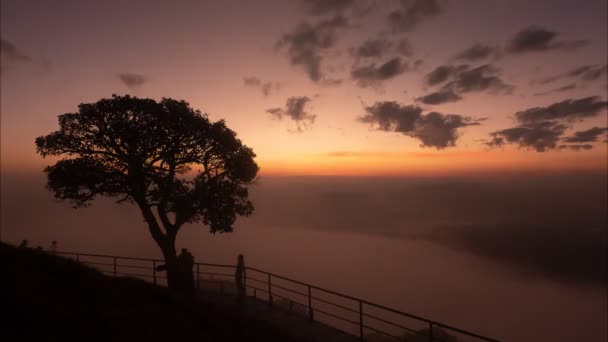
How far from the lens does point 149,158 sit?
16.4m

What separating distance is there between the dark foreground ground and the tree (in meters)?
5.09

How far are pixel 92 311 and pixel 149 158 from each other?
962 centimetres

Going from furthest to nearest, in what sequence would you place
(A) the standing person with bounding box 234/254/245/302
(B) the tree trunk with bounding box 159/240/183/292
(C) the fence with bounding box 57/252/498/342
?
(B) the tree trunk with bounding box 159/240/183/292
(A) the standing person with bounding box 234/254/245/302
(C) the fence with bounding box 57/252/498/342

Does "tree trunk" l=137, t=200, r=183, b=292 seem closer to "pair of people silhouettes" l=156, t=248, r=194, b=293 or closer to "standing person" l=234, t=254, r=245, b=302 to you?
"pair of people silhouettes" l=156, t=248, r=194, b=293

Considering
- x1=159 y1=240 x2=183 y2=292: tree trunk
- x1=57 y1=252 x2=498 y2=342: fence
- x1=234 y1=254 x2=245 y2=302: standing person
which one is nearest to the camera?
x1=57 y1=252 x2=498 y2=342: fence

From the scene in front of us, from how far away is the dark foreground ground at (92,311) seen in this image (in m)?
7.00

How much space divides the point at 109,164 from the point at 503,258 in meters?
215

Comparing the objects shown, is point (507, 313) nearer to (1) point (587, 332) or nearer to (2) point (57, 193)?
(1) point (587, 332)

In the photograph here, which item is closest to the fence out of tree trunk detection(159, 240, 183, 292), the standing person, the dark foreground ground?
the standing person

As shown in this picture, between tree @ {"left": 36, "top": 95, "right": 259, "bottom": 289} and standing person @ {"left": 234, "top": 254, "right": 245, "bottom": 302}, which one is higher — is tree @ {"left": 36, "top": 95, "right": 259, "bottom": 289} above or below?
above

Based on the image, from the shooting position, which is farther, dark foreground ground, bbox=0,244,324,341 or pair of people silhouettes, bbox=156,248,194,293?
pair of people silhouettes, bbox=156,248,194,293

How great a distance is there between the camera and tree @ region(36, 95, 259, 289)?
1551 cm

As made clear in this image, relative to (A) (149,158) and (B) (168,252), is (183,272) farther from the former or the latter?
(A) (149,158)

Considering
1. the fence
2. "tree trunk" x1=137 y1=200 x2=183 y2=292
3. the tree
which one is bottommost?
the fence
